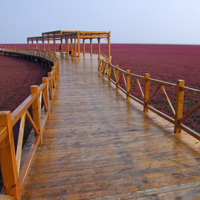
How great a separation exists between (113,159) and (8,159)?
1.70 meters

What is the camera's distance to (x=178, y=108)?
4.30 meters

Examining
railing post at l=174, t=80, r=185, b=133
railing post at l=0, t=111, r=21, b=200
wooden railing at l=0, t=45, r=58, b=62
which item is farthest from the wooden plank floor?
wooden railing at l=0, t=45, r=58, b=62

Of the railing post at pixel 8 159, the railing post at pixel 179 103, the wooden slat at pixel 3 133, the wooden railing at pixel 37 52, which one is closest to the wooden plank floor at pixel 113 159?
the railing post at pixel 179 103

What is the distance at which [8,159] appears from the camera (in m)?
2.11

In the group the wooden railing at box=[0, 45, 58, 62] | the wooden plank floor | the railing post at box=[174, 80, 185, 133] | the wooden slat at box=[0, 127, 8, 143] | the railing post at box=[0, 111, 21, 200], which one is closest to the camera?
the wooden slat at box=[0, 127, 8, 143]

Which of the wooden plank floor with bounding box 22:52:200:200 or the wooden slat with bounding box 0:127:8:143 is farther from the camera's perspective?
the wooden plank floor with bounding box 22:52:200:200

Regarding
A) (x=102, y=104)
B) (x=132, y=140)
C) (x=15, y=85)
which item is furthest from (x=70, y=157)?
(x=15, y=85)

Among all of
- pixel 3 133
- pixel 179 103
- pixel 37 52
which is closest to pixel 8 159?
pixel 3 133

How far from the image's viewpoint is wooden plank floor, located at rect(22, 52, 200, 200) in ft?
8.69

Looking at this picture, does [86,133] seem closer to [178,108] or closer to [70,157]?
[70,157]

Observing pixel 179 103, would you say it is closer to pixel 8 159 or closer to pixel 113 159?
pixel 113 159

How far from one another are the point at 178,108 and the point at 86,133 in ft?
6.01

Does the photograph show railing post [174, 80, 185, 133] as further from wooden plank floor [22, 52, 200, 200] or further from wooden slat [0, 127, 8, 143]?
wooden slat [0, 127, 8, 143]

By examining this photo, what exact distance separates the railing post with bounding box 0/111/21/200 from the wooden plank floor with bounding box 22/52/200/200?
428mm
